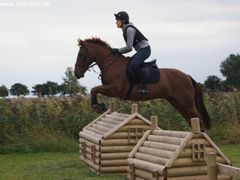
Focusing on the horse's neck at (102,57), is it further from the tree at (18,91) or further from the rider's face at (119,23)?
the tree at (18,91)

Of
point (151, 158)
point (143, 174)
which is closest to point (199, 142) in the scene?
point (151, 158)

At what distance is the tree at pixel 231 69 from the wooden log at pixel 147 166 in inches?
2260

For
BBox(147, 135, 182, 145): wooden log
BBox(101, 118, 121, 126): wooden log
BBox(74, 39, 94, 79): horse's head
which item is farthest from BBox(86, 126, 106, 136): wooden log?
BBox(147, 135, 182, 145): wooden log

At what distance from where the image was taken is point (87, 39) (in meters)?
9.66

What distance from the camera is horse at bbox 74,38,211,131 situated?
9.00 metres

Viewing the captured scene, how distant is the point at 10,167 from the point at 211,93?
31.5ft

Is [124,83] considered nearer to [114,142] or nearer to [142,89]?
[142,89]

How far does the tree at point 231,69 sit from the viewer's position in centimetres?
6448

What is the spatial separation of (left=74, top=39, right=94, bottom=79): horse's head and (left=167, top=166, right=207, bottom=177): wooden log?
316cm

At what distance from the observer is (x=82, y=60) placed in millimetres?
9445

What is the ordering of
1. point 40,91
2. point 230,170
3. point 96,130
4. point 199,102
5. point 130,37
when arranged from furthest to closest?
point 40,91 < point 96,130 < point 199,102 < point 130,37 < point 230,170

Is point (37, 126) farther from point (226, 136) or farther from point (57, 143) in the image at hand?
point (226, 136)

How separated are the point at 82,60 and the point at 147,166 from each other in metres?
2.92

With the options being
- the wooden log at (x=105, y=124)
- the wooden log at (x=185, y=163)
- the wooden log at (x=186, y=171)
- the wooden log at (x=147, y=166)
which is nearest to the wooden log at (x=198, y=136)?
the wooden log at (x=185, y=163)
